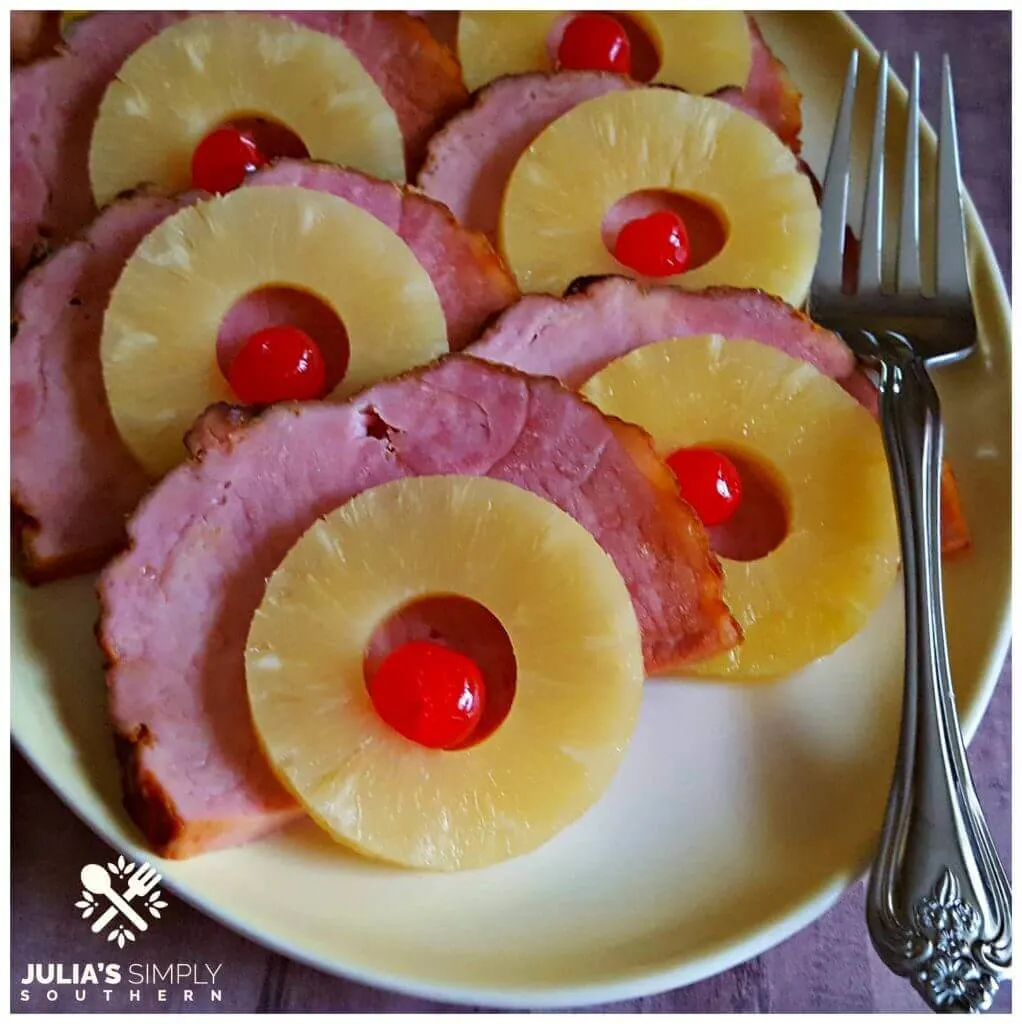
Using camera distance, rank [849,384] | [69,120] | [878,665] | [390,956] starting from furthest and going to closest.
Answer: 1. [69,120]
2. [849,384]
3. [878,665]
4. [390,956]

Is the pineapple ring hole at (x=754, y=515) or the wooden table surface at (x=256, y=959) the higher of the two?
the pineapple ring hole at (x=754, y=515)

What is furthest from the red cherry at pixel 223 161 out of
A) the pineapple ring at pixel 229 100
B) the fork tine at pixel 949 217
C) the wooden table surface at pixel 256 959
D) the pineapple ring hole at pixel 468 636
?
the fork tine at pixel 949 217

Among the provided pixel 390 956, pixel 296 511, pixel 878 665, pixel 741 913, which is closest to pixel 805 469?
pixel 878 665

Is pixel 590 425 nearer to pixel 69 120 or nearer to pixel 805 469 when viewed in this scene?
pixel 805 469

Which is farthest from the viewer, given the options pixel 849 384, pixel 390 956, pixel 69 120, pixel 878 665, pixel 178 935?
pixel 69 120

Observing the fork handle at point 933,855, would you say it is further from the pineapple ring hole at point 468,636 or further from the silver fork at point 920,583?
the pineapple ring hole at point 468,636

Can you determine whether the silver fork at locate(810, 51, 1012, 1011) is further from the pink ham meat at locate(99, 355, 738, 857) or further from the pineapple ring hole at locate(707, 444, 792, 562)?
the pink ham meat at locate(99, 355, 738, 857)

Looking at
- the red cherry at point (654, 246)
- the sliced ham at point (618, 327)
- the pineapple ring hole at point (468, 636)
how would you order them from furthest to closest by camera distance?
the red cherry at point (654, 246) < the sliced ham at point (618, 327) < the pineapple ring hole at point (468, 636)
